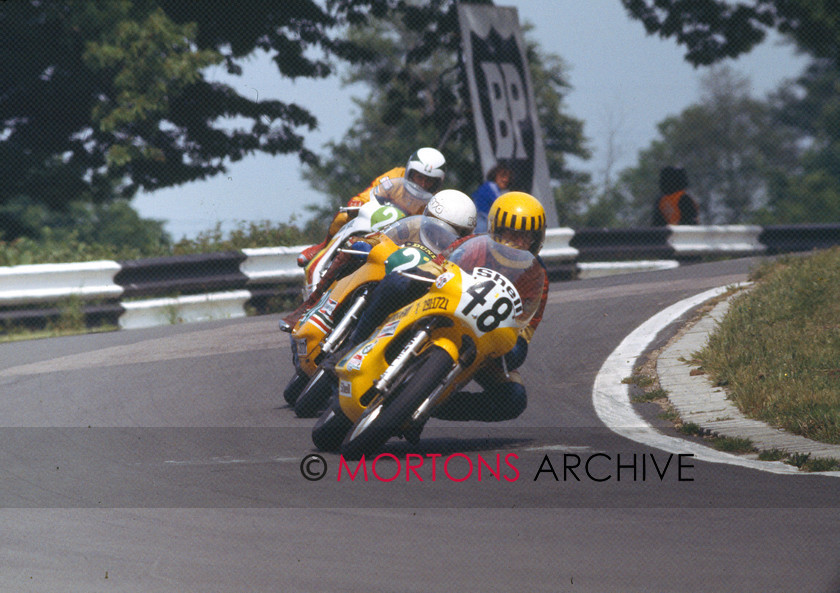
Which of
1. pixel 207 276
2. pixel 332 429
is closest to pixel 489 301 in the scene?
pixel 332 429

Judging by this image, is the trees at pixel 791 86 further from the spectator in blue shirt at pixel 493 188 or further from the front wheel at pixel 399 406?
the front wheel at pixel 399 406

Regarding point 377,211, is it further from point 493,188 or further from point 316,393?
point 493,188

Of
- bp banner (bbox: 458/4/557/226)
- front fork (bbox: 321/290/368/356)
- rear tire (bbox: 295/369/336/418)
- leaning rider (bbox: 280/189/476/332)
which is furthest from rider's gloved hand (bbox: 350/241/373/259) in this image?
bp banner (bbox: 458/4/557/226)

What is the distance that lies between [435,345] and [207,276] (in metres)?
9.11

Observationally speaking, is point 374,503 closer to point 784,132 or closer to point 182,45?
point 182,45

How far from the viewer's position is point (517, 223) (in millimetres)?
6391

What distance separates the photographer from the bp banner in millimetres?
17750

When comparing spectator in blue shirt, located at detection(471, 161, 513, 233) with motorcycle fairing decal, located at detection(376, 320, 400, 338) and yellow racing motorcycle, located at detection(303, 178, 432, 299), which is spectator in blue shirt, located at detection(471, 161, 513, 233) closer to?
yellow racing motorcycle, located at detection(303, 178, 432, 299)

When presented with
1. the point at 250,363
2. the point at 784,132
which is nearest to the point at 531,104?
the point at 250,363

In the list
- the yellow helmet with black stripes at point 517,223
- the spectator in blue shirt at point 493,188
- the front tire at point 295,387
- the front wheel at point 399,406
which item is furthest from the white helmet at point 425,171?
the spectator in blue shirt at point 493,188

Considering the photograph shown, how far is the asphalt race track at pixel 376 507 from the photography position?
4.00m

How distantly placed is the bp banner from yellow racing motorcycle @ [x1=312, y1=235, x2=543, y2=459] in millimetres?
11372

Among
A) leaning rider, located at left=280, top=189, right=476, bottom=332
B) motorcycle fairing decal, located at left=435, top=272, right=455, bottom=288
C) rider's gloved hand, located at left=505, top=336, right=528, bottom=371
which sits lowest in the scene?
rider's gloved hand, located at left=505, top=336, right=528, bottom=371

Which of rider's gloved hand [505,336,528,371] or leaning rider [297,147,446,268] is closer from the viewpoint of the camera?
rider's gloved hand [505,336,528,371]
